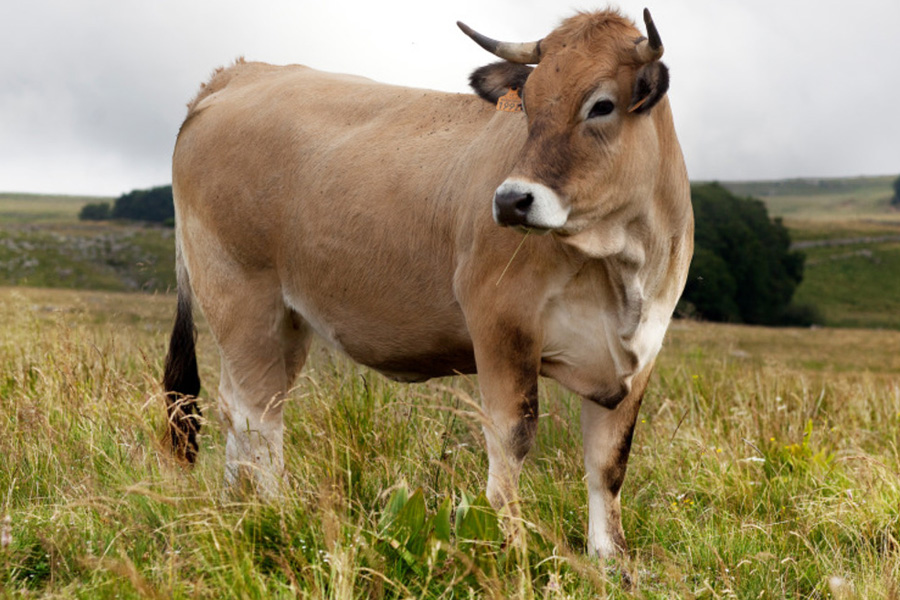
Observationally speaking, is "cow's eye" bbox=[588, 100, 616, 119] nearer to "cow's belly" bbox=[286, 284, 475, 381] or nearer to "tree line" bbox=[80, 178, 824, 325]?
"cow's belly" bbox=[286, 284, 475, 381]

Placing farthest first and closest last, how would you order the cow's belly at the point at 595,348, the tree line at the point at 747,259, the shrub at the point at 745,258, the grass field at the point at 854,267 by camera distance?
the grass field at the point at 854,267
the tree line at the point at 747,259
the shrub at the point at 745,258
the cow's belly at the point at 595,348

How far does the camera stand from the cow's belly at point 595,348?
473cm

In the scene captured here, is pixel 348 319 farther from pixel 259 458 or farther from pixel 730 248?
pixel 730 248

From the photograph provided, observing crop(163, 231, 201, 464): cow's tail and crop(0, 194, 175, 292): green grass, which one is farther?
crop(0, 194, 175, 292): green grass

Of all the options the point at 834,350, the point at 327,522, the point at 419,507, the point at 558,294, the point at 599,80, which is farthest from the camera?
the point at 834,350

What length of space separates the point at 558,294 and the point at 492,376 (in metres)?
0.52

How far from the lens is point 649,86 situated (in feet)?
14.2

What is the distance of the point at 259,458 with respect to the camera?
567cm

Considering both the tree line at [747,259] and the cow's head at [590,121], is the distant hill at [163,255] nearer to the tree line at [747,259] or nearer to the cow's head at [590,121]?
the tree line at [747,259]

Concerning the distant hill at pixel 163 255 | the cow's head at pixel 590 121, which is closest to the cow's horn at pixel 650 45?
the cow's head at pixel 590 121

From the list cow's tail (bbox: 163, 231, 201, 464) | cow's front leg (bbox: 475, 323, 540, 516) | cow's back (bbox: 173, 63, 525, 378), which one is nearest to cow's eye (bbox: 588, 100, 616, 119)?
cow's back (bbox: 173, 63, 525, 378)

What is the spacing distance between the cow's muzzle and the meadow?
86 cm

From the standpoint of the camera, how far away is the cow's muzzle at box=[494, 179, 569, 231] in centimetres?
399

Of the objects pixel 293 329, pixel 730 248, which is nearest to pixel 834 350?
pixel 730 248
